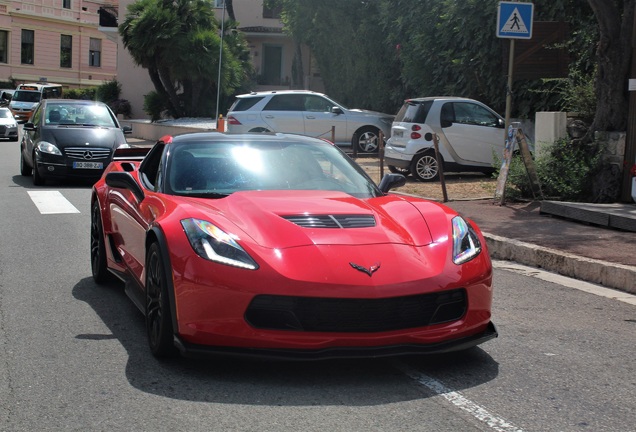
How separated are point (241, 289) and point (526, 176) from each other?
9241 millimetres

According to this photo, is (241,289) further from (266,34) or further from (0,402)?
(266,34)

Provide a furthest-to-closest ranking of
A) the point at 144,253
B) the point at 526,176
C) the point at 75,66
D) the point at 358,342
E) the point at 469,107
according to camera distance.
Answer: the point at 75,66 → the point at 469,107 → the point at 526,176 → the point at 144,253 → the point at 358,342

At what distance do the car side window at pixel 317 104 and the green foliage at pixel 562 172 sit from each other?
10.2 metres

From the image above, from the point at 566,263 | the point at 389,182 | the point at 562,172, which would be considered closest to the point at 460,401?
the point at 389,182

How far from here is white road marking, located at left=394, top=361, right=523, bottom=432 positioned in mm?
4259

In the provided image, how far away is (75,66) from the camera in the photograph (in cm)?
7306

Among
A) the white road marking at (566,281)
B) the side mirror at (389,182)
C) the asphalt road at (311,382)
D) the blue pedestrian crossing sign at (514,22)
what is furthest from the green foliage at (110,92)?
the side mirror at (389,182)

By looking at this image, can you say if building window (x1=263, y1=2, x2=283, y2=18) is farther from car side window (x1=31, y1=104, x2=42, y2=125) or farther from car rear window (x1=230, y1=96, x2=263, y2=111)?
car side window (x1=31, y1=104, x2=42, y2=125)

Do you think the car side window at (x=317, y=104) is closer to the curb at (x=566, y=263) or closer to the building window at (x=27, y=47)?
the curb at (x=566, y=263)

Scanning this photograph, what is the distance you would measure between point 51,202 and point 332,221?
9588 mm

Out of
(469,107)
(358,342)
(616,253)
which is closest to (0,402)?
(358,342)

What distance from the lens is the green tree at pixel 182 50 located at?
3469cm

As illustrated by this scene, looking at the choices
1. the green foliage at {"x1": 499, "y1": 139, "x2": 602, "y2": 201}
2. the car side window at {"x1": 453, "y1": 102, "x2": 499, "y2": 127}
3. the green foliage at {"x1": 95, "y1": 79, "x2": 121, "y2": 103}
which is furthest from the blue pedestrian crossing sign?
the green foliage at {"x1": 95, "y1": 79, "x2": 121, "y2": 103}

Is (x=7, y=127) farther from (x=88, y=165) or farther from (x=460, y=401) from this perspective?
(x=460, y=401)
